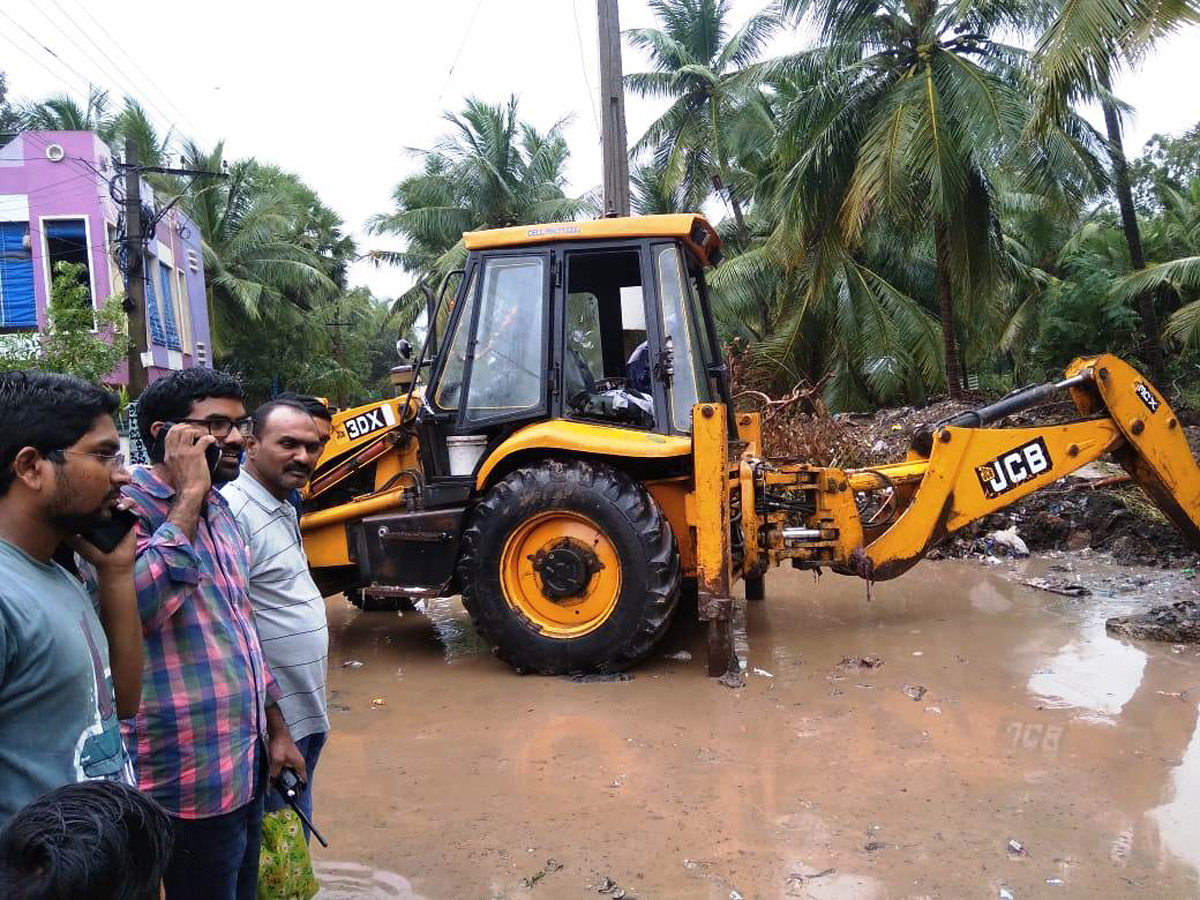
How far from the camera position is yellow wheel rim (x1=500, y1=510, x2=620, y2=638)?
16.8 ft

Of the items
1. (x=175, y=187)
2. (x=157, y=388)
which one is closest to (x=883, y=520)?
(x=157, y=388)

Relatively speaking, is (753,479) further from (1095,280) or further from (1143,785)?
(1095,280)

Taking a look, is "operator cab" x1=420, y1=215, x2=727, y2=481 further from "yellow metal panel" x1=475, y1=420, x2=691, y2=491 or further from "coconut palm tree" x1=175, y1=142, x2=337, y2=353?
"coconut palm tree" x1=175, y1=142, x2=337, y2=353

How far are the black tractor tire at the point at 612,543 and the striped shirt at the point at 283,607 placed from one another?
2.63 meters

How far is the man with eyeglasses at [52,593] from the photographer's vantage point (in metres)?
1.38

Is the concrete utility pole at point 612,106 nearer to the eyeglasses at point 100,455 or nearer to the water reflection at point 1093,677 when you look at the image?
the water reflection at point 1093,677

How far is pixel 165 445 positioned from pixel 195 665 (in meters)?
0.47

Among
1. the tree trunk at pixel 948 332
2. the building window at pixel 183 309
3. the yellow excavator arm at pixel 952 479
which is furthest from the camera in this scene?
the building window at pixel 183 309

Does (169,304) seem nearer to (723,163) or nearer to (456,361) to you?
(723,163)

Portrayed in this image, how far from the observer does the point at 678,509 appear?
5.44m

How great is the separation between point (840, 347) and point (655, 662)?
13.2 metres

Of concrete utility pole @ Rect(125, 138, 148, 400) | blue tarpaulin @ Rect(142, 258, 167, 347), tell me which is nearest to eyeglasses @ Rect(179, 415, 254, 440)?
concrete utility pole @ Rect(125, 138, 148, 400)

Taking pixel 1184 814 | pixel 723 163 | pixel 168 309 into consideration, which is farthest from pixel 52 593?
pixel 168 309

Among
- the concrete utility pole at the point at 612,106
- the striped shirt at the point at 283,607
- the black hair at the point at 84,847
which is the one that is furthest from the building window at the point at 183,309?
the black hair at the point at 84,847
